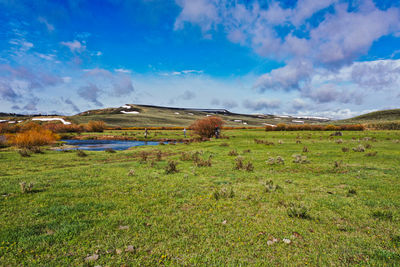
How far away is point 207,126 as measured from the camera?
1841 inches

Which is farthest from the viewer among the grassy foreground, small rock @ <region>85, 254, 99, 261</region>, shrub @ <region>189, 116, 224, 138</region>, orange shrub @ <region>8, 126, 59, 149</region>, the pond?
shrub @ <region>189, 116, 224, 138</region>

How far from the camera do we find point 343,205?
7910 millimetres

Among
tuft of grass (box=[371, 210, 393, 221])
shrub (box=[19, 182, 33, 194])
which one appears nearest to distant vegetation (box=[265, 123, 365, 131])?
tuft of grass (box=[371, 210, 393, 221])

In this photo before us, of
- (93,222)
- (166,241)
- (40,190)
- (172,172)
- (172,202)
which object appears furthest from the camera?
(172,172)

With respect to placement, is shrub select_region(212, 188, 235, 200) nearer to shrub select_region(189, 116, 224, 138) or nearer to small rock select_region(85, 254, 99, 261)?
small rock select_region(85, 254, 99, 261)

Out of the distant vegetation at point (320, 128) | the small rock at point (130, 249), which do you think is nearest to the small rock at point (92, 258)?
the small rock at point (130, 249)

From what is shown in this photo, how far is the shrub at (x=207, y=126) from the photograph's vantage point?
46.5m

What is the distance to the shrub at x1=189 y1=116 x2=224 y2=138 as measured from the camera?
46500 millimetres

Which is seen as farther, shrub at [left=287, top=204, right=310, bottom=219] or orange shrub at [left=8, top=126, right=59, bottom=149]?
orange shrub at [left=8, top=126, right=59, bottom=149]

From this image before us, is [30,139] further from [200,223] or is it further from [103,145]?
[200,223]

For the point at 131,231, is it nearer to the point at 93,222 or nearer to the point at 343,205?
the point at 93,222

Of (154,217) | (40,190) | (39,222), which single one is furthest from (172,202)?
(40,190)

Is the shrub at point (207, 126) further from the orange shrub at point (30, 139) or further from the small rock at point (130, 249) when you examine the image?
the small rock at point (130, 249)

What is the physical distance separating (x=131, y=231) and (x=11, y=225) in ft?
12.0
